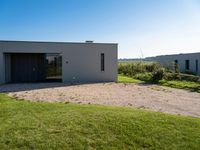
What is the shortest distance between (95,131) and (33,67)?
49.3 feet

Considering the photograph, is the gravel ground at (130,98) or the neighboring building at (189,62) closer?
the gravel ground at (130,98)

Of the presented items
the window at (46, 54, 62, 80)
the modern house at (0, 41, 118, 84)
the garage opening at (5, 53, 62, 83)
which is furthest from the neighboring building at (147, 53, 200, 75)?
the garage opening at (5, 53, 62, 83)

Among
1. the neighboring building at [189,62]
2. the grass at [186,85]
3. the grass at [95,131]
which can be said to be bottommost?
the grass at [95,131]

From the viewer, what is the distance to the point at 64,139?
475cm

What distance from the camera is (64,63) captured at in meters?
18.3

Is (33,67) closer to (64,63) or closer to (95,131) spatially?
(64,63)

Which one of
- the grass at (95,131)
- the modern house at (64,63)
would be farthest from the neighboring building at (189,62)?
the grass at (95,131)

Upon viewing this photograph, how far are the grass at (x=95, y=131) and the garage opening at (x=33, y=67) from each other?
1230 cm

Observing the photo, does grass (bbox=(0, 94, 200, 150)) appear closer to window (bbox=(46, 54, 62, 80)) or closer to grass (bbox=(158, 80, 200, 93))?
grass (bbox=(158, 80, 200, 93))

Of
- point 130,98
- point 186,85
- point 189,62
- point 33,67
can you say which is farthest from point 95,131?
point 189,62

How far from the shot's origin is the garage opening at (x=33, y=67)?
18.6 m

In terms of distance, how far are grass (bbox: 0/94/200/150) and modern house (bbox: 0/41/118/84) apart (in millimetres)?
12027

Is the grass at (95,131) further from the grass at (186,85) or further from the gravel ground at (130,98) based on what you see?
the grass at (186,85)

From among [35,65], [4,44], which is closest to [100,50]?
[35,65]
